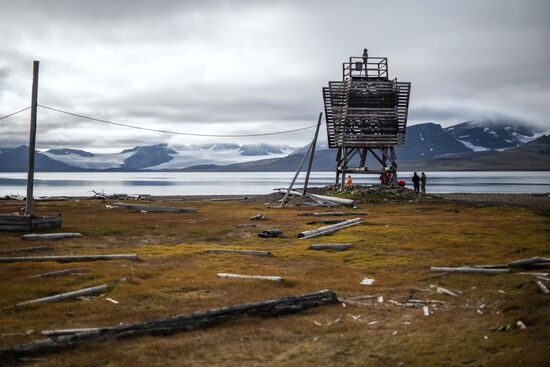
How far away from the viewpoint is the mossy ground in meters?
9.72

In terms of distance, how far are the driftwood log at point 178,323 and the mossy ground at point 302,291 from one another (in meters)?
0.23

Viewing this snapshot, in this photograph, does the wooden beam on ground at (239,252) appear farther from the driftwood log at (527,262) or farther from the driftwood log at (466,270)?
the driftwood log at (527,262)

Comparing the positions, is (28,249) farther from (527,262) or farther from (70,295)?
(527,262)

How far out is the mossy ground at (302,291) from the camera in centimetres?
972

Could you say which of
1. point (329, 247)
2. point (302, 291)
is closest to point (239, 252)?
point (329, 247)

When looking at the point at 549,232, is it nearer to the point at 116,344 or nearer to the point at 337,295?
the point at 337,295

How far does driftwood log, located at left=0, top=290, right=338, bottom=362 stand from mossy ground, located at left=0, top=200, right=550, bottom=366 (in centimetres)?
23

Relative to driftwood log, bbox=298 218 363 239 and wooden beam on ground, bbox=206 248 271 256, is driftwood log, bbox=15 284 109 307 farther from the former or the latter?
driftwood log, bbox=298 218 363 239

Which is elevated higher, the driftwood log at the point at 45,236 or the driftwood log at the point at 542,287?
the driftwood log at the point at 542,287

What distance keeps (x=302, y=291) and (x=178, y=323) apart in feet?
14.1

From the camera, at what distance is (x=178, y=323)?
1114 centimetres

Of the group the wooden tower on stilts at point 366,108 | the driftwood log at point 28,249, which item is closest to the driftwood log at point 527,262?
the driftwood log at point 28,249

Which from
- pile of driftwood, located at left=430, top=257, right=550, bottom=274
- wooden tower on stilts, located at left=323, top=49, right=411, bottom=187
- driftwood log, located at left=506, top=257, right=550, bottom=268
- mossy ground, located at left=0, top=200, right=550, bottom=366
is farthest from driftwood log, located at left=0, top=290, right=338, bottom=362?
wooden tower on stilts, located at left=323, top=49, right=411, bottom=187

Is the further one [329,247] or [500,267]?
[329,247]
